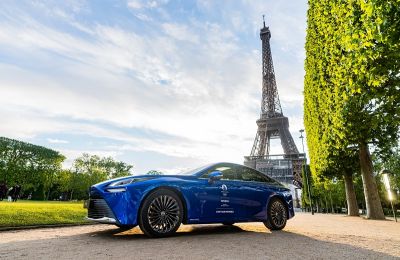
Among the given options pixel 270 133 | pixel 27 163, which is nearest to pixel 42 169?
pixel 27 163

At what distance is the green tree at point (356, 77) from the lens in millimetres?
6473

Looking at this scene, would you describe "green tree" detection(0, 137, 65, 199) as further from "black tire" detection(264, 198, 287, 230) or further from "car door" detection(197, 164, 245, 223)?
"black tire" detection(264, 198, 287, 230)

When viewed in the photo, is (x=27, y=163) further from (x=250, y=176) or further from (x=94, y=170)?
(x=250, y=176)

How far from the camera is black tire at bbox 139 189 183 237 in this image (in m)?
4.85

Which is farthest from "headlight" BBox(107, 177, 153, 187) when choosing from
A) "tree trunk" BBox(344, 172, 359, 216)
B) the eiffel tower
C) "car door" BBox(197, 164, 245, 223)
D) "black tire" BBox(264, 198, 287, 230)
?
the eiffel tower

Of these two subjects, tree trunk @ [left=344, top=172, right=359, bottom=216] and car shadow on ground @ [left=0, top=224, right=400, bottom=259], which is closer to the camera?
car shadow on ground @ [left=0, top=224, right=400, bottom=259]

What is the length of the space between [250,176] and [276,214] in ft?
3.52

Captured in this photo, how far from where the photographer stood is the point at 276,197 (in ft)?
22.6

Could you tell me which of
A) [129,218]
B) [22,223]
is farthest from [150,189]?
[22,223]

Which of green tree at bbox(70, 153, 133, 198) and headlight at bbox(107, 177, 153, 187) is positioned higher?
green tree at bbox(70, 153, 133, 198)

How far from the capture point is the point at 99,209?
4957 mm

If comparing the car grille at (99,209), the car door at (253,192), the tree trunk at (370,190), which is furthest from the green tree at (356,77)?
the car grille at (99,209)

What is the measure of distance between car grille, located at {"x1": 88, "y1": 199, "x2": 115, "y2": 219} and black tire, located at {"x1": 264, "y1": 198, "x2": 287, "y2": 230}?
11.7 feet

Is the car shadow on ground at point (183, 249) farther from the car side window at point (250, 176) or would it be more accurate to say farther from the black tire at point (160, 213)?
the car side window at point (250, 176)
